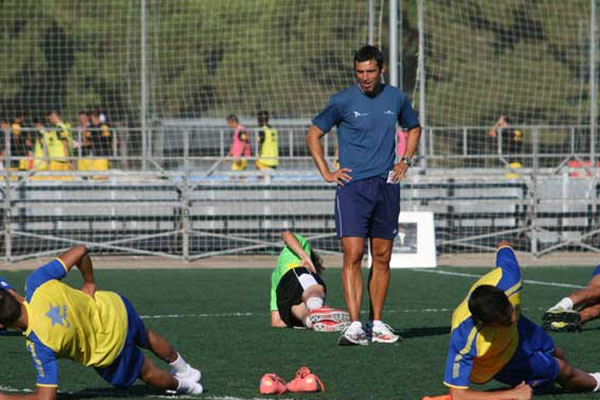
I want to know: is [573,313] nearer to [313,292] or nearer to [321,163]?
[313,292]

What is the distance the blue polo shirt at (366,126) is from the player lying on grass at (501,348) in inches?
102

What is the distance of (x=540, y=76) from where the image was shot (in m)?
26.4

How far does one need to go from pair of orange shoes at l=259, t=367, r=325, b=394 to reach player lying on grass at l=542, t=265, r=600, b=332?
296 centimetres

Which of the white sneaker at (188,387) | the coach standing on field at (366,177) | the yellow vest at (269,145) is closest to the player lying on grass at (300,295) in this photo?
the coach standing on field at (366,177)

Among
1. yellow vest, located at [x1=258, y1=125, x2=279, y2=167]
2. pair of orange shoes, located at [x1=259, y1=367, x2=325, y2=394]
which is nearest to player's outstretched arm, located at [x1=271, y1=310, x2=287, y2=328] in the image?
pair of orange shoes, located at [x1=259, y1=367, x2=325, y2=394]

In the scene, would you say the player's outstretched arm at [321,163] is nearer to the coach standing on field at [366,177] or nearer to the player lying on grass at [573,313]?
the coach standing on field at [366,177]

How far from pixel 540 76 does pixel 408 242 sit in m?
9.83

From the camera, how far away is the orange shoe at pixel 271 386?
7305 millimetres

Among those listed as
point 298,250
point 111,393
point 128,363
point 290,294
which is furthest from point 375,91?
point 128,363

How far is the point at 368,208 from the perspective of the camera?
31.8 feet

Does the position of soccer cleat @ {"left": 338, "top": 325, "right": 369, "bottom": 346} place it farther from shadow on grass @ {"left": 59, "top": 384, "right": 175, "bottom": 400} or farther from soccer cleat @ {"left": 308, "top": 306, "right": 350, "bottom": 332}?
shadow on grass @ {"left": 59, "top": 384, "right": 175, "bottom": 400}

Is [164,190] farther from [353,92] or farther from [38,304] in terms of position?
[38,304]

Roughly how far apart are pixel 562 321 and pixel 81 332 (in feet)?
14.5

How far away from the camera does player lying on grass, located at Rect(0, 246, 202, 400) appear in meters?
6.52
